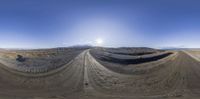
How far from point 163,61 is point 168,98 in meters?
10.8

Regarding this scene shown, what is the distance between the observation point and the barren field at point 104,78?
20.9 m

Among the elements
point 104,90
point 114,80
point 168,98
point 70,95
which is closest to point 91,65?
point 114,80

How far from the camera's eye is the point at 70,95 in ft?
66.5

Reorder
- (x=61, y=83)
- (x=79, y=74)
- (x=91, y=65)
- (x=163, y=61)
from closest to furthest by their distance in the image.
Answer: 1. (x=61, y=83)
2. (x=79, y=74)
3. (x=91, y=65)
4. (x=163, y=61)

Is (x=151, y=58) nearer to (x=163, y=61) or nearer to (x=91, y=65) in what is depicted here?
(x=163, y=61)

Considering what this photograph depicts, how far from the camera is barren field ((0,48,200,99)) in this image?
822 inches

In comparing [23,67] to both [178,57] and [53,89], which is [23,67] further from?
[178,57]

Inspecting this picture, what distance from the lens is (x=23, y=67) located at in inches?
1190

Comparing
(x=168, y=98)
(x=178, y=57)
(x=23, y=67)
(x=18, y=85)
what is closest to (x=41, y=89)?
(x=18, y=85)

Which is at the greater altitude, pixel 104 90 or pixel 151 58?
pixel 151 58

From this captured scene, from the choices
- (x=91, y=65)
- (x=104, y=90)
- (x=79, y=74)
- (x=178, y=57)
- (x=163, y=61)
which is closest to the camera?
(x=104, y=90)

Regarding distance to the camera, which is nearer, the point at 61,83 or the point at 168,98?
the point at 168,98

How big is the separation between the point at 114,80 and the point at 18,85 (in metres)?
8.79

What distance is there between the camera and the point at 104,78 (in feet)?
80.9
